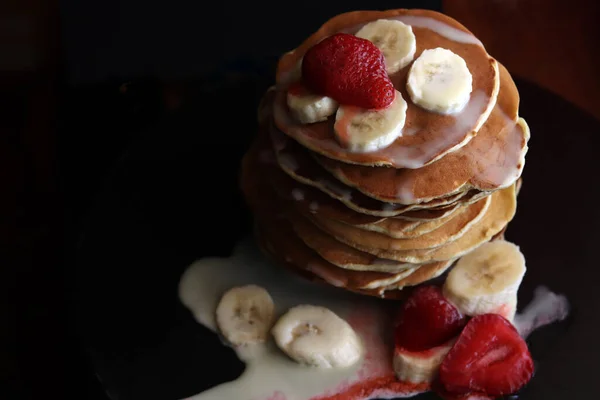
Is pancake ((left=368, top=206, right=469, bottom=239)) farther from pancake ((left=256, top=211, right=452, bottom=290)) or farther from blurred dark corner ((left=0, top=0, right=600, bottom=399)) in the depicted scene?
blurred dark corner ((left=0, top=0, right=600, bottom=399))

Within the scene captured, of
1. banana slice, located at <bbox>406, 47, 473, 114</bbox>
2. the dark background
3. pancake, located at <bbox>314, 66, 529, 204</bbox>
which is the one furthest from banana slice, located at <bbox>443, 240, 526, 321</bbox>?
the dark background

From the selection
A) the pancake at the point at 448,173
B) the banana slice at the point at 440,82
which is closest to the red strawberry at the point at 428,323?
the pancake at the point at 448,173

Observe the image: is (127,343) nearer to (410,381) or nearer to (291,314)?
(291,314)

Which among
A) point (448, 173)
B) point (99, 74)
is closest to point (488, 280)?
point (448, 173)

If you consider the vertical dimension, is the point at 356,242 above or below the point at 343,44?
below

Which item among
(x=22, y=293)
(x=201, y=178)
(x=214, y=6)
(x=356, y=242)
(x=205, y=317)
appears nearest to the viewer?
(x=356, y=242)

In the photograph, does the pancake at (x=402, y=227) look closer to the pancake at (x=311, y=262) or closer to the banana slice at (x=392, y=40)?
the pancake at (x=311, y=262)

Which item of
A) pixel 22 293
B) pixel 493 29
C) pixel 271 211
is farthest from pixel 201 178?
pixel 493 29
